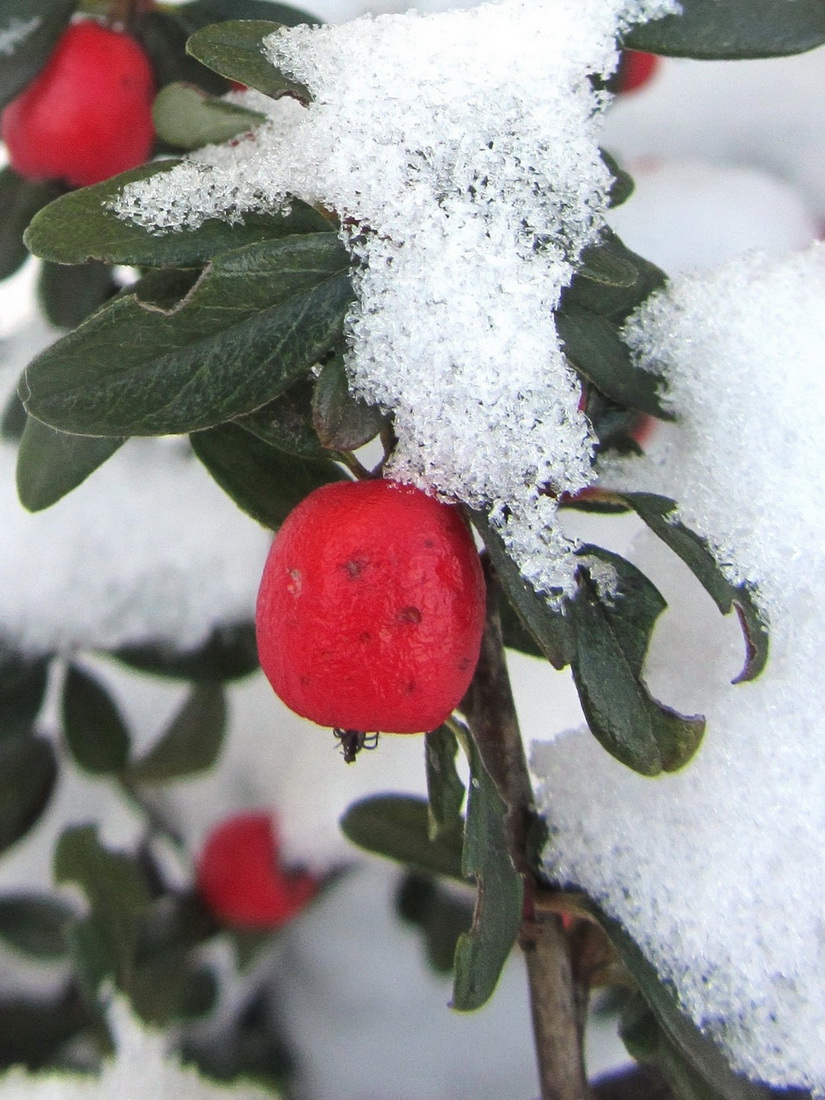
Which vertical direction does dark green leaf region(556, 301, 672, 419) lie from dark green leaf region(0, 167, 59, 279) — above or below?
above

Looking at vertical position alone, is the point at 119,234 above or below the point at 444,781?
above

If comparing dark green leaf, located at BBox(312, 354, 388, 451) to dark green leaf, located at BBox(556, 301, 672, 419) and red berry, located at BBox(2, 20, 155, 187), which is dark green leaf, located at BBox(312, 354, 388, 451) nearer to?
dark green leaf, located at BBox(556, 301, 672, 419)

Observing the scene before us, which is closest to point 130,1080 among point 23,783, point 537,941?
point 23,783

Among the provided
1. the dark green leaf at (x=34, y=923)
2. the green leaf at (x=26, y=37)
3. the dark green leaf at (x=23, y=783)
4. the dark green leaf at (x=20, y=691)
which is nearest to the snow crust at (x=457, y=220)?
the green leaf at (x=26, y=37)

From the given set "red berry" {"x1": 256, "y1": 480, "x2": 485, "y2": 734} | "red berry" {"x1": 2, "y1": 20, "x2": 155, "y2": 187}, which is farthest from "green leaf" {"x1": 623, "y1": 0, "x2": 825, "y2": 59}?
"red berry" {"x1": 2, "y1": 20, "x2": 155, "y2": 187}

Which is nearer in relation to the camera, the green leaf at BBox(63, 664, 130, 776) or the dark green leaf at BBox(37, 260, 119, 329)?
the dark green leaf at BBox(37, 260, 119, 329)

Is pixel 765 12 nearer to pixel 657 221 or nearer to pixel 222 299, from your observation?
pixel 222 299

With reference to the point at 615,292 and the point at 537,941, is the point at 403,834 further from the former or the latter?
the point at 615,292
